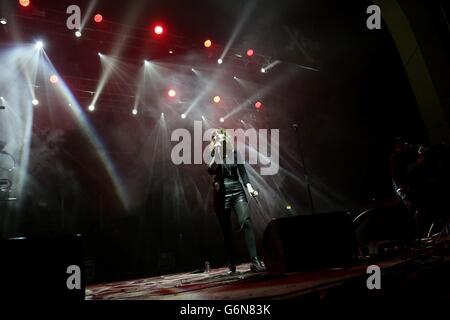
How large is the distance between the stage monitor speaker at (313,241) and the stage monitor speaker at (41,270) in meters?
1.95

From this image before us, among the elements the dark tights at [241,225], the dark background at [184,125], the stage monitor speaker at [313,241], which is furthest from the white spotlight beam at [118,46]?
the stage monitor speaker at [313,241]

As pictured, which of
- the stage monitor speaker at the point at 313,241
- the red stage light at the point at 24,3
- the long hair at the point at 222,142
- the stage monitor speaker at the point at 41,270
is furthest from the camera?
the red stage light at the point at 24,3

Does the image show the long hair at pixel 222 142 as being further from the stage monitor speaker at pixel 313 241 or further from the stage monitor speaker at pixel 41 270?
the stage monitor speaker at pixel 41 270

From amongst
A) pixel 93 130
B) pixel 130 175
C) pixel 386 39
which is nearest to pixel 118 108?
pixel 93 130

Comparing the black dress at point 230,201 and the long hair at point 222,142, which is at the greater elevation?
the long hair at point 222,142

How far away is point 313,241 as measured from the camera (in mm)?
3217

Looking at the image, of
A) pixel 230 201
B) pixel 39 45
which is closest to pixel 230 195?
pixel 230 201

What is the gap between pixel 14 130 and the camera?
27.8ft

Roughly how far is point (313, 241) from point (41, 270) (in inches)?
98.1

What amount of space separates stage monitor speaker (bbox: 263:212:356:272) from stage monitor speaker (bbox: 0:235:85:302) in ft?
6.40

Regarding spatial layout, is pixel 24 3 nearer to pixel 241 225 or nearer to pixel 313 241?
pixel 241 225

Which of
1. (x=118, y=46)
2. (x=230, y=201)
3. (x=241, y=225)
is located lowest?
(x=241, y=225)

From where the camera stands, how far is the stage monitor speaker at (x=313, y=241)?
3.19 meters
